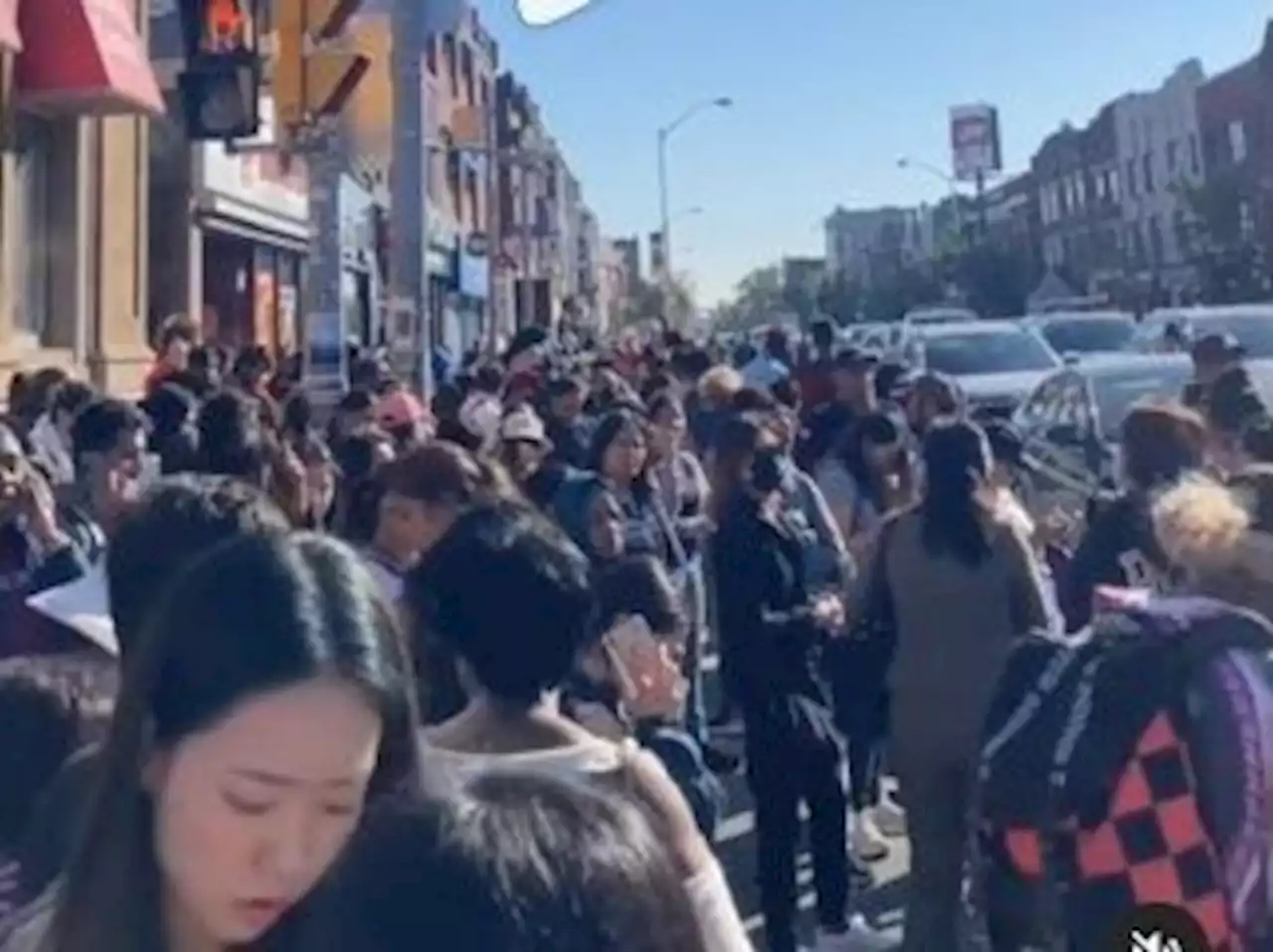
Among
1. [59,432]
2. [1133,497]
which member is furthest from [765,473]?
[59,432]

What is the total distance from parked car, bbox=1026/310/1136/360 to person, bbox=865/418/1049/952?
72.6 ft

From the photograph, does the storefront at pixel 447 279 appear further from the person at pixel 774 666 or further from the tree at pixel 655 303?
the tree at pixel 655 303

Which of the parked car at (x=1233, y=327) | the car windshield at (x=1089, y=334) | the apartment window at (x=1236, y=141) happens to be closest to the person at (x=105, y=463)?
the parked car at (x=1233, y=327)

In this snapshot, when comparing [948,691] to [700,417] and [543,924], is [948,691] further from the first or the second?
[700,417]

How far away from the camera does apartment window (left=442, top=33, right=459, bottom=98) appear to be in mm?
50031

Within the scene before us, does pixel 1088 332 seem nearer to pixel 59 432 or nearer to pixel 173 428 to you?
pixel 59 432

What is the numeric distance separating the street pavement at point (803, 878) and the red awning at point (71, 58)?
8.55 m

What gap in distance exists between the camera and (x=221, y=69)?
472 inches

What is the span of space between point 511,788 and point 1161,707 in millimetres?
1755

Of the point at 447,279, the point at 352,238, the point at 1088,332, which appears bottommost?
the point at 1088,332

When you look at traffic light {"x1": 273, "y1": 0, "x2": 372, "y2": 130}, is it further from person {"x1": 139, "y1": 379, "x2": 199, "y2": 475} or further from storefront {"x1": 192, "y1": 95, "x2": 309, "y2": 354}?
storefront {"x1": 192, "y1": 95, "x2": 309, "y2": 354}

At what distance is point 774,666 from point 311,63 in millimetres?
6164

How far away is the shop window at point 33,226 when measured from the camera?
15242 millimetres

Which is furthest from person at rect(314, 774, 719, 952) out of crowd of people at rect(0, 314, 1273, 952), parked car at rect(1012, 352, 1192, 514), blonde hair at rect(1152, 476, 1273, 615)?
parked car at rect(1012, 352, 1192, 514)
